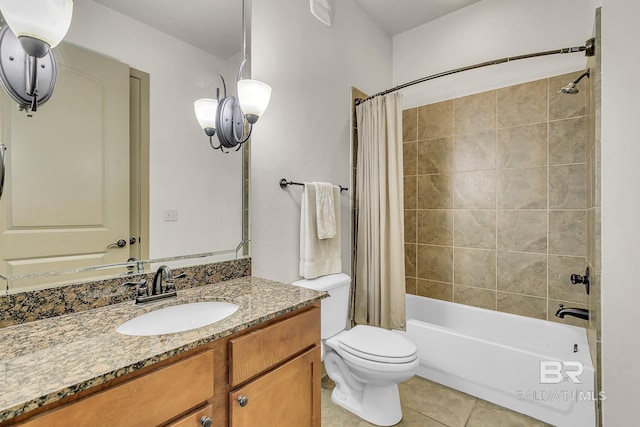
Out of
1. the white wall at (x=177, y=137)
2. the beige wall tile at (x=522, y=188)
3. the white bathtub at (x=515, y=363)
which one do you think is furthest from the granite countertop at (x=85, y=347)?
the beige wall tile at (x=522, y=188)

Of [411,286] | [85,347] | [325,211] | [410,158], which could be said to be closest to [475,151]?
[410,158]

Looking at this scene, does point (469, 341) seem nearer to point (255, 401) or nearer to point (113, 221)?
point (255, 401)

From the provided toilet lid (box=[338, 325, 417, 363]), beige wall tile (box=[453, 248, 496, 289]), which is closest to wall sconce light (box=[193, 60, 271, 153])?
toilet lid (box=[338, 325, 417, 363])

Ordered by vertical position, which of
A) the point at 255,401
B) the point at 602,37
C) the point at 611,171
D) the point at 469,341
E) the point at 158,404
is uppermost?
the point at 602,37

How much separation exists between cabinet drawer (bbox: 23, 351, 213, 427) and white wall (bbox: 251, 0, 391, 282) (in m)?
0.83

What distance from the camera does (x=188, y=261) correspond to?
4.33 feet

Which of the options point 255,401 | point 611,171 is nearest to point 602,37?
point 611,171

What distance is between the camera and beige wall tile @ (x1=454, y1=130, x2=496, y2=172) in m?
2.34

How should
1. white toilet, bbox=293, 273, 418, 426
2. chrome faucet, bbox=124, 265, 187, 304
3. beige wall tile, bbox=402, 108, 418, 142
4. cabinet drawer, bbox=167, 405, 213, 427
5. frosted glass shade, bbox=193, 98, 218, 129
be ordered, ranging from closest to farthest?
cabinet drawer, bbox=167, 405, 213, 427, chrome faucet, bbox=124, 265, 187, 304, frosted glass shade, bbox=193, 98, 218, 129, white toilet, bbox=293, 273, 418, 426, beige wall tile, bbox=402, 108, 418, 142

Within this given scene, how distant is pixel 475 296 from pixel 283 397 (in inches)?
77.9

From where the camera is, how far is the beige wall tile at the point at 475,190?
7.70 ft

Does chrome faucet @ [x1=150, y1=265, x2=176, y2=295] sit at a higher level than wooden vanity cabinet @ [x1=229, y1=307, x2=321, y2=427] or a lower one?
higher

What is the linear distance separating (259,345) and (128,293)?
57 centimetres

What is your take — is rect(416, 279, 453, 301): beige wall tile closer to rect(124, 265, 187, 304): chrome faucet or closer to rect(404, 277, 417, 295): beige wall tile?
rect(404, 277, 417, 295): beige wall tile
